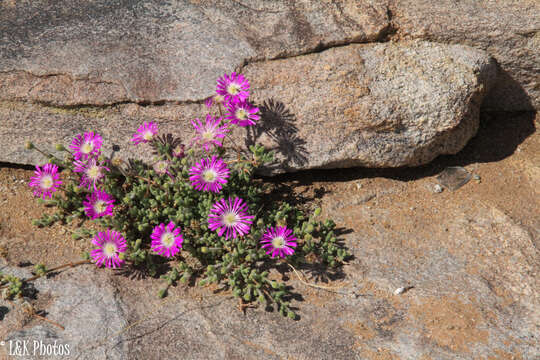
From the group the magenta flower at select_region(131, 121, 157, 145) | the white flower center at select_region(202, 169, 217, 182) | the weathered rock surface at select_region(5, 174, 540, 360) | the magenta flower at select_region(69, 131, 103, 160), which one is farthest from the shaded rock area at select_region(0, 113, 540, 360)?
the magenta flower at select_region(131, 121, 157, 145)

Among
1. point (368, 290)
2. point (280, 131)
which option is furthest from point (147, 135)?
point (368, 290)

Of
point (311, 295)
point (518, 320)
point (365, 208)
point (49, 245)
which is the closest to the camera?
point (518, 320)

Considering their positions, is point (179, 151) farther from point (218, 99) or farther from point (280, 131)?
point (280, 131)

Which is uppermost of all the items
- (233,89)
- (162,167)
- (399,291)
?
(233,89)

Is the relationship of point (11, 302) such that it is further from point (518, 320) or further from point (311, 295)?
point (518, 320)

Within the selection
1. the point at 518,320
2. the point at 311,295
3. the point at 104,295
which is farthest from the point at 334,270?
the point at 104,295

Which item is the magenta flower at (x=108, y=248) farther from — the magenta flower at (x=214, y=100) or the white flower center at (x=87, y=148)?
the magenta flower at (x=214, y=100)
